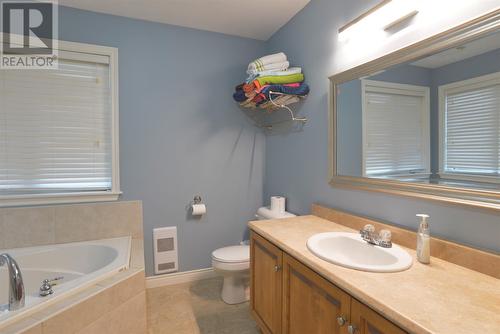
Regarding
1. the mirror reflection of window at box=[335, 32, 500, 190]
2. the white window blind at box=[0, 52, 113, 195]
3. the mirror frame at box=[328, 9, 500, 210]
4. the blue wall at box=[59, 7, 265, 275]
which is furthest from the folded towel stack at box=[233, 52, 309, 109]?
the white window blind at box=[0, 52, 113, 195]

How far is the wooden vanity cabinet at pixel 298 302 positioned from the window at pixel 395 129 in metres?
0.74

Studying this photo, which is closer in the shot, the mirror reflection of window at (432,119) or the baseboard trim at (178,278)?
the mirror reflection of window at (432,119)

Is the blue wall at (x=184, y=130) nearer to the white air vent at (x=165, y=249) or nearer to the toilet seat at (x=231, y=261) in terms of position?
the white air vent at (x=165, y=249)

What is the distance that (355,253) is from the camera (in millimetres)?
1443

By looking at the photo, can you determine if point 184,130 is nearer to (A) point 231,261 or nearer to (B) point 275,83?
(B) point 275,83

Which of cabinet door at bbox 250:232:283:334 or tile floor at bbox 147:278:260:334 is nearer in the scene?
cabinet door at bbox 250:232:283:334

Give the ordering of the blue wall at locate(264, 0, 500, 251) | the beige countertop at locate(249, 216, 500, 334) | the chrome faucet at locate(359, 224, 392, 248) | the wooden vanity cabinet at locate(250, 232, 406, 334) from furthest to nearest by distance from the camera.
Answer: the chrome faucet at locate(359, 224, 392, 248) < the blue wall at locate(264, 0, 500, 251) < the wooden vanity cabinet at locate(250, 232, 406, 334) < the beige countertop at locate(249, 216, 500, 334)

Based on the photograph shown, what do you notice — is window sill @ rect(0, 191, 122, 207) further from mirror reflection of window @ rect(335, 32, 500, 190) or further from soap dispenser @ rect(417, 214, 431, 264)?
soap dispenser @ rect(417, 214, 431, 264)

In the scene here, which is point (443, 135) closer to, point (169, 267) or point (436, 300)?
point (436, 300)

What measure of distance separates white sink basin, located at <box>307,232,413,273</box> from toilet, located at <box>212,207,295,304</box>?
2.57ft

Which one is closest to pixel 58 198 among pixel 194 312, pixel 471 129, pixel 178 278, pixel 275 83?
pixel 178 278

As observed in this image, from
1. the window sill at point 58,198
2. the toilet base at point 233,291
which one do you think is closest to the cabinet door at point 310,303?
the toilet base at point 233,291

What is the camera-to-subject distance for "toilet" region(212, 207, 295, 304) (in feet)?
6.99

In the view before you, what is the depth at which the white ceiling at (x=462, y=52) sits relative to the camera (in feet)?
3.43
